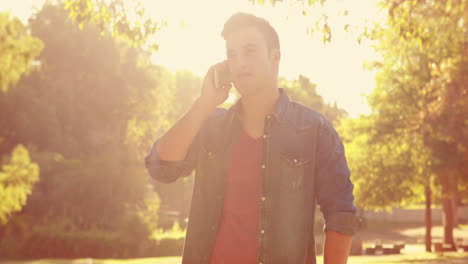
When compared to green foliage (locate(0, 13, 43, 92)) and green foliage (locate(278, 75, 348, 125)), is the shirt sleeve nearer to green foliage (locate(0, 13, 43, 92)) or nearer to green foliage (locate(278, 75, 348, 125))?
green foliage (locate(0, 13, 43, 92))

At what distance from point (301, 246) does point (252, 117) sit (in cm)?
80

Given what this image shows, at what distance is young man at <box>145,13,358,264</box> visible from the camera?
3156 mm

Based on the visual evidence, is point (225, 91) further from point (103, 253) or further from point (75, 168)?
point (75, 168)

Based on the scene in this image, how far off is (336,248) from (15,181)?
14.6 m

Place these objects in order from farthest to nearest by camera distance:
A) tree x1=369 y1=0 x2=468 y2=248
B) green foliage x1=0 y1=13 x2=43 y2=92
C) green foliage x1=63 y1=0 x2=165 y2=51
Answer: tree x1=369 y1=0 x2=468 y2=248
green foliage x1=0 y1=13 x2=43 y2=92
green foliage x1=63 y1=0 x2=165 y2=51

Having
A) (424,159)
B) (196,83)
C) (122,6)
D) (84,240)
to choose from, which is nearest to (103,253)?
(84,240)

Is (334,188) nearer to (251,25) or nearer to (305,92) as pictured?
(251,25)

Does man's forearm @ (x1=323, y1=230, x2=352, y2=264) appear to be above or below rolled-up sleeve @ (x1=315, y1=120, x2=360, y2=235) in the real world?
below

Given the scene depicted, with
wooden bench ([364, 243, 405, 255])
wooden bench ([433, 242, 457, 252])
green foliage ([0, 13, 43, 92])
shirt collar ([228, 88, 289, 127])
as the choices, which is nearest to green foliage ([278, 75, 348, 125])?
wooden bench ([364, 243, 405, 255])

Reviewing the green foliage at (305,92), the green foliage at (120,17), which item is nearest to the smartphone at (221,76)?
the green foliage at (120,17)

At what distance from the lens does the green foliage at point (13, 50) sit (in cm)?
1593

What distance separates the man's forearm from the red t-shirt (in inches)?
15.7

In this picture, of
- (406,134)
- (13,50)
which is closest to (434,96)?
(406,134)

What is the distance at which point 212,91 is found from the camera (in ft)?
10.8
